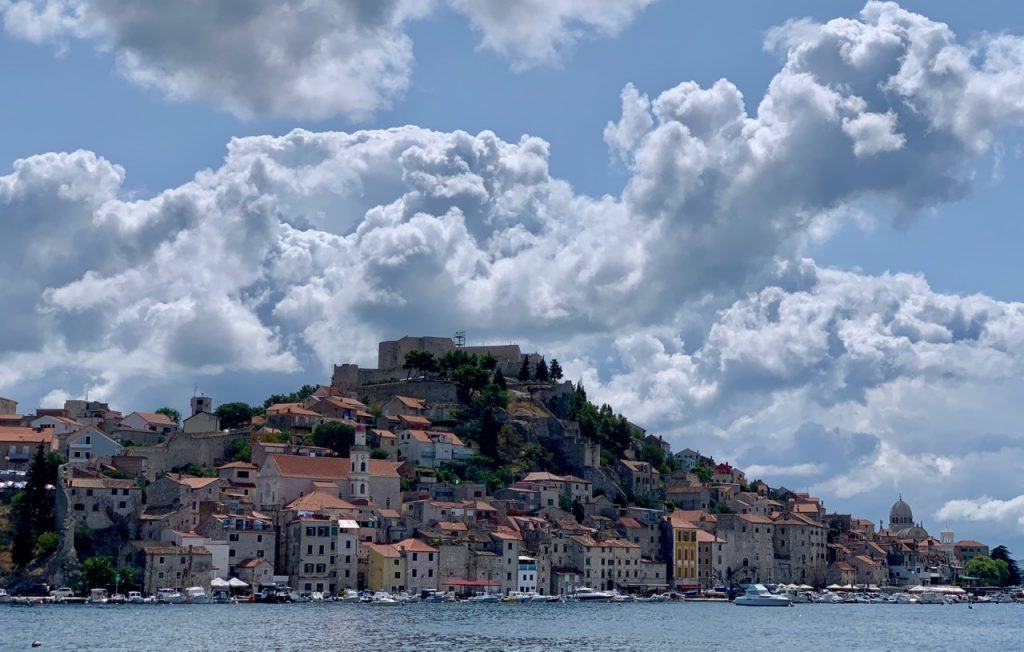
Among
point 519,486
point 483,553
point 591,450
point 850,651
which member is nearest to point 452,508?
point 483,553

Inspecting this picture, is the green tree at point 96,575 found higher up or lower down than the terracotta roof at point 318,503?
lower down

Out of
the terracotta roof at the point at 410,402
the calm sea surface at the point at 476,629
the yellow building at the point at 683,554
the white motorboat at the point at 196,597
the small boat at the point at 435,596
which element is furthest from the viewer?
the terracotta roof at the point at 410,402

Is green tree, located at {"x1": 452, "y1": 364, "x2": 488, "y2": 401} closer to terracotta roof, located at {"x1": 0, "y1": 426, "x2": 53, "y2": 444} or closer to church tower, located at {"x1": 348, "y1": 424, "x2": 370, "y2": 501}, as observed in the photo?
church tower, located at {"x1": 348, "y1": 424, "x2": 370, "y2": 501}

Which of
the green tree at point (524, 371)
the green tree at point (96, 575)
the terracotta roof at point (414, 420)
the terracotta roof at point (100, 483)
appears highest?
the green tree at point (524, 371)

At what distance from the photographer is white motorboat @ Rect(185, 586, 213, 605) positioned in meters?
99.4

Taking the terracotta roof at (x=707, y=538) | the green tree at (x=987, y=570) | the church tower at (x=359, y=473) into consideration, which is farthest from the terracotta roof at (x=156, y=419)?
the green tree at (x=987, y=570)

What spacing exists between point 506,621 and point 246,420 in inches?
2424

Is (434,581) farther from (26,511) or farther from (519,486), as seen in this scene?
(26,511)

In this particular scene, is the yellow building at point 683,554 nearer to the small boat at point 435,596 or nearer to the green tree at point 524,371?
the small boat at point 435,596

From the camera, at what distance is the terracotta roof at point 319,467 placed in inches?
4648

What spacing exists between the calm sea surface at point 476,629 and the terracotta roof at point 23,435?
1252 inches

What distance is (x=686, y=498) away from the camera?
147750 millimetres

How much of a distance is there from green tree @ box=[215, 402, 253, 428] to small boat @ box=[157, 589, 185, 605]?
146 ft

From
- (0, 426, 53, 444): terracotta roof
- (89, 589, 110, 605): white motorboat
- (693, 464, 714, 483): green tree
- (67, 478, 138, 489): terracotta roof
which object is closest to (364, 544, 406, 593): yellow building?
(67, 478, 138, 489): terracotta roof
